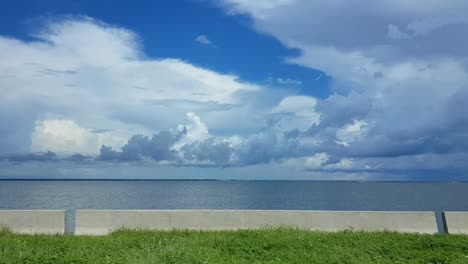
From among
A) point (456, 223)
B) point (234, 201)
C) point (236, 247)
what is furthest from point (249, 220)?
point (234, 201)

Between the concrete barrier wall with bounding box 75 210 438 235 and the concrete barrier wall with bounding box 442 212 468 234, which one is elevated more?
the concrete barrier wall with bounding box 75 210 438 235

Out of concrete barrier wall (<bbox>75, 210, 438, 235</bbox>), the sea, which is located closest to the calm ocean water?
the sea

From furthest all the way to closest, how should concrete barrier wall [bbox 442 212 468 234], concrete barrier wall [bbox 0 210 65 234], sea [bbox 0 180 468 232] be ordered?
sea [bbox 0 180 468 232]
concrete barrier wall [bbox 442 212 468 234]
concrete barrier wall [bbox 0 210 65 234]

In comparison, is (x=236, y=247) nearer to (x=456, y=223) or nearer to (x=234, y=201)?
(x=456, y=223)

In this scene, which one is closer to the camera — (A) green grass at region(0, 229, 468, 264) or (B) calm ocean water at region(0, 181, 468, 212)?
(A) green grass at region(0, 229, 468, 264)

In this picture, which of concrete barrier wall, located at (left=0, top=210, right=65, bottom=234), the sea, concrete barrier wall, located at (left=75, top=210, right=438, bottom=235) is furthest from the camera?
the sea

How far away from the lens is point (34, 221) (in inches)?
616

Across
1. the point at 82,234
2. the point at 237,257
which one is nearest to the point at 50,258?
the point at 237,257

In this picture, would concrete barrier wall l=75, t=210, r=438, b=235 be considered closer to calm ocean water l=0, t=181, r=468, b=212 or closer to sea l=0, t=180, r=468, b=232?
sea l=0, t=180, r=468, b=232

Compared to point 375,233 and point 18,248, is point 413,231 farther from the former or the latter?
point 18,248

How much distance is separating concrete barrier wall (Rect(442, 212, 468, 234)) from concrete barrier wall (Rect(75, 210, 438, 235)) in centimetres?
39

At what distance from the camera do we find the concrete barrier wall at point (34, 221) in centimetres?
1553

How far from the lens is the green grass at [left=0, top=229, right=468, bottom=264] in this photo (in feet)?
35.7

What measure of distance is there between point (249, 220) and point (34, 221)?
6907 mm
